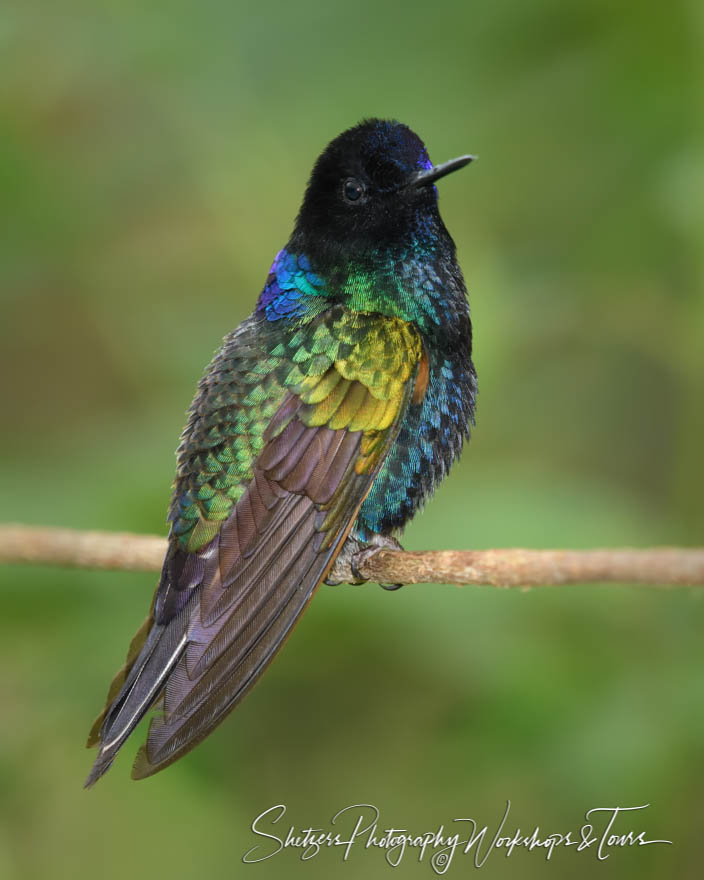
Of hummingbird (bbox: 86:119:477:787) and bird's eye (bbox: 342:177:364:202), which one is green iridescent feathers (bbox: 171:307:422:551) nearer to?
hummingbird (bbox: 86:119:477:787)

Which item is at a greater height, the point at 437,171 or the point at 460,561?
the point at 437,171

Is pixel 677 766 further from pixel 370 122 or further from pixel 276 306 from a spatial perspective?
pixel 370 122

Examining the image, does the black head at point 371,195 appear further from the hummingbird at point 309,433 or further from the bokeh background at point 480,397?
the bokeh background at point 480,397

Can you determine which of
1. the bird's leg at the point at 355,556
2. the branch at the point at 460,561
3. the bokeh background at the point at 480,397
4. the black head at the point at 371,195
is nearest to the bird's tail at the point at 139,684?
the branch at the point at 460,561

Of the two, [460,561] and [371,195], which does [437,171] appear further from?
[460,561]

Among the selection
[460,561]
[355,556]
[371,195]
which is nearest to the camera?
[460,561]

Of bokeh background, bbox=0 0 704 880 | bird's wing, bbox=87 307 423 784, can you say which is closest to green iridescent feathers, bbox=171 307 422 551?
bird's wing, bbox=87 307 423 784

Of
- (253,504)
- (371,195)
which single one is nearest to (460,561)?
(253,504)
